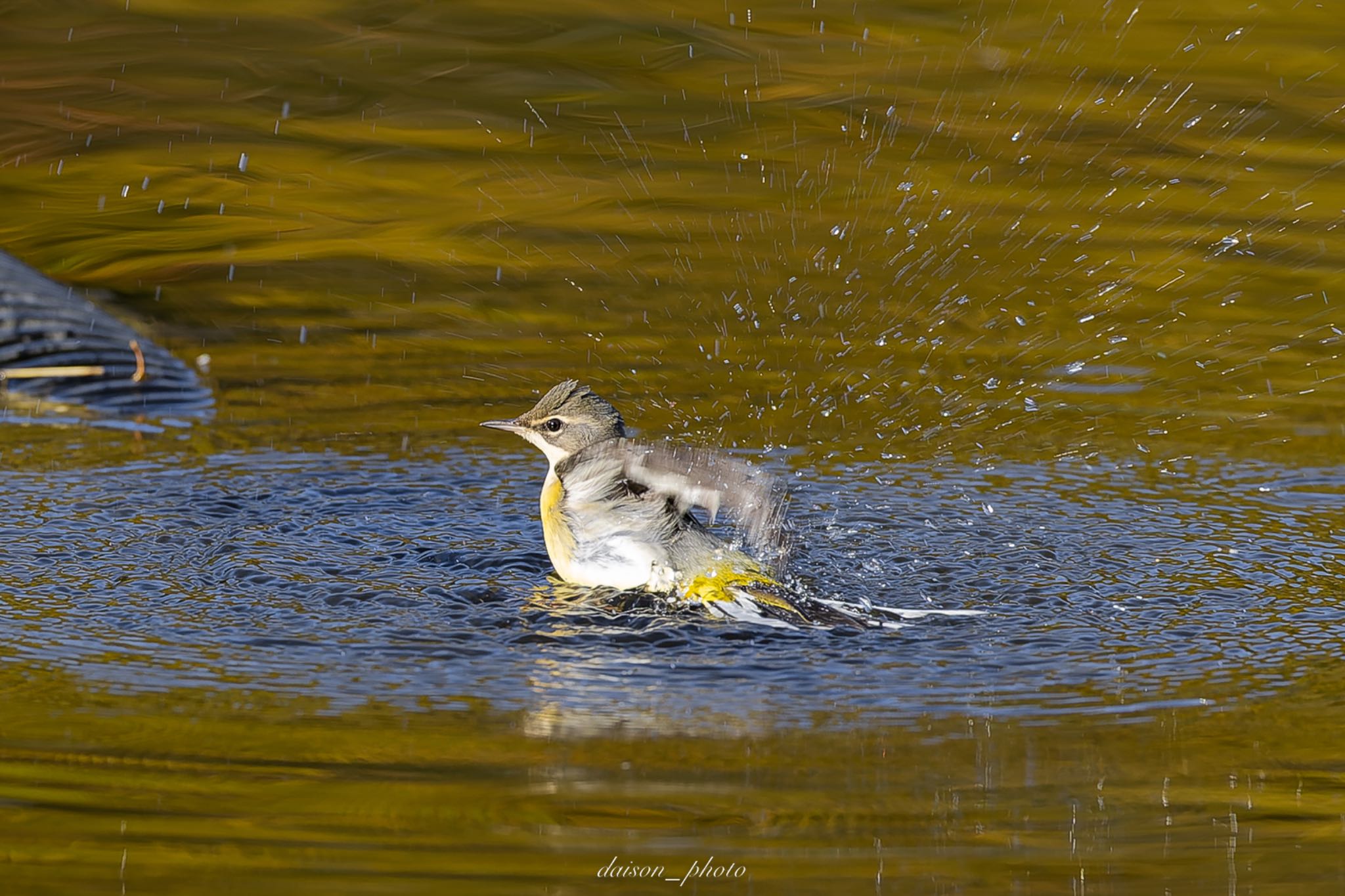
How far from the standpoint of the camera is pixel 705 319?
901 cm

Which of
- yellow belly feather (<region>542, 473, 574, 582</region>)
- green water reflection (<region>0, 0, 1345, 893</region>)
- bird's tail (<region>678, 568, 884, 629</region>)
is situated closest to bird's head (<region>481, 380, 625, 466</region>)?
yellow belly feather (<region>542, 473, 574, 582</region>)

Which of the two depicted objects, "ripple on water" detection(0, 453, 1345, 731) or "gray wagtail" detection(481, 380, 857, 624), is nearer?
"ripple on water" detection(0, 453, 1345, 731)

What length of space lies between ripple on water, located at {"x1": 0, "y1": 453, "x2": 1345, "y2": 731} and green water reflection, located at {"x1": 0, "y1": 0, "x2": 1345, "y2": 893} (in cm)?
10

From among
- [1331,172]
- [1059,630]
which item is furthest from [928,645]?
[1331,172]

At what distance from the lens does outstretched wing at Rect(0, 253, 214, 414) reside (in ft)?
26.5

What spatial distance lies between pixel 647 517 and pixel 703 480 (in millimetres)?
713

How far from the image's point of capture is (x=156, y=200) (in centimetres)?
1116

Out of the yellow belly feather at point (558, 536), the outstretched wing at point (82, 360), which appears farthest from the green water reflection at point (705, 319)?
the yellow belly feather at point (558, 536)

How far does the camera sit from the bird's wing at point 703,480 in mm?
5430

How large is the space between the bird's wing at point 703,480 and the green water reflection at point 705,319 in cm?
45

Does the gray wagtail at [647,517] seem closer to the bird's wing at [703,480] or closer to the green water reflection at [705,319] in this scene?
the bird's wing at [703,480]

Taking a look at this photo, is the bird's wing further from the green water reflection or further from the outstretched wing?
the outstretched wing

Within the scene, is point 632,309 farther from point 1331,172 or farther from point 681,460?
point 1331,172

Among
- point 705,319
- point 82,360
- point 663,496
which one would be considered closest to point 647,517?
point 663,496
